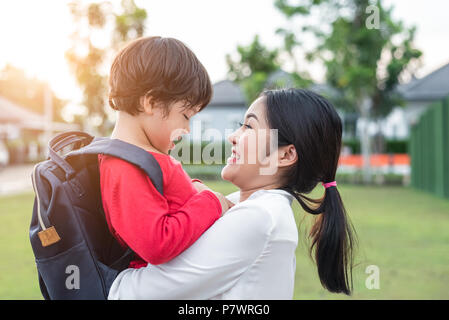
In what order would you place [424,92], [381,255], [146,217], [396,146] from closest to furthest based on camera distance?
[146,217] → [381,255] → [396,146] → [424,92]

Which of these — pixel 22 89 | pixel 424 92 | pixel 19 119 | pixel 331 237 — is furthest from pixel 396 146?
pixel 22 89

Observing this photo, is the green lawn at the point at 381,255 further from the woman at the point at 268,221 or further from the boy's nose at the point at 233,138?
the boy's nose at the point at 233,138

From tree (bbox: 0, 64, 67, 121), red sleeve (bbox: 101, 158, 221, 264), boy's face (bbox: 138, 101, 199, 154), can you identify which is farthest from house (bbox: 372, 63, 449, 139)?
tree (bbox: 0, 64, 67, 121)

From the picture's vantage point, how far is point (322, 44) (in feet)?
63.1

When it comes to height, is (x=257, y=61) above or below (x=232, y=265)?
above

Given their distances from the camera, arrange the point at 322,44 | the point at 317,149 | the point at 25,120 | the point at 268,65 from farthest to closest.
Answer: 1. the point at 25,120
2. the point at 268,65
3. the point at 322,44
4. the point at 317,149

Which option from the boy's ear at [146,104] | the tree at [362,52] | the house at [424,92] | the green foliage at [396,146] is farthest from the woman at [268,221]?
the house at [424,92]

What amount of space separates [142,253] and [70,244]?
230mm

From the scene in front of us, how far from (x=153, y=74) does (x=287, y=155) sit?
1.85 feet

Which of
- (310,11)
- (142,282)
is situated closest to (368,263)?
(142,282)

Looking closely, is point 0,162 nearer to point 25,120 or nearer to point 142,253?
point 25,120

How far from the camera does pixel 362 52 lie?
1777 centimetres

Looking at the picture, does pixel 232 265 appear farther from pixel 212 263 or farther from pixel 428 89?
pixel 428 89

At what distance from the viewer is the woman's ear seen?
172cm
